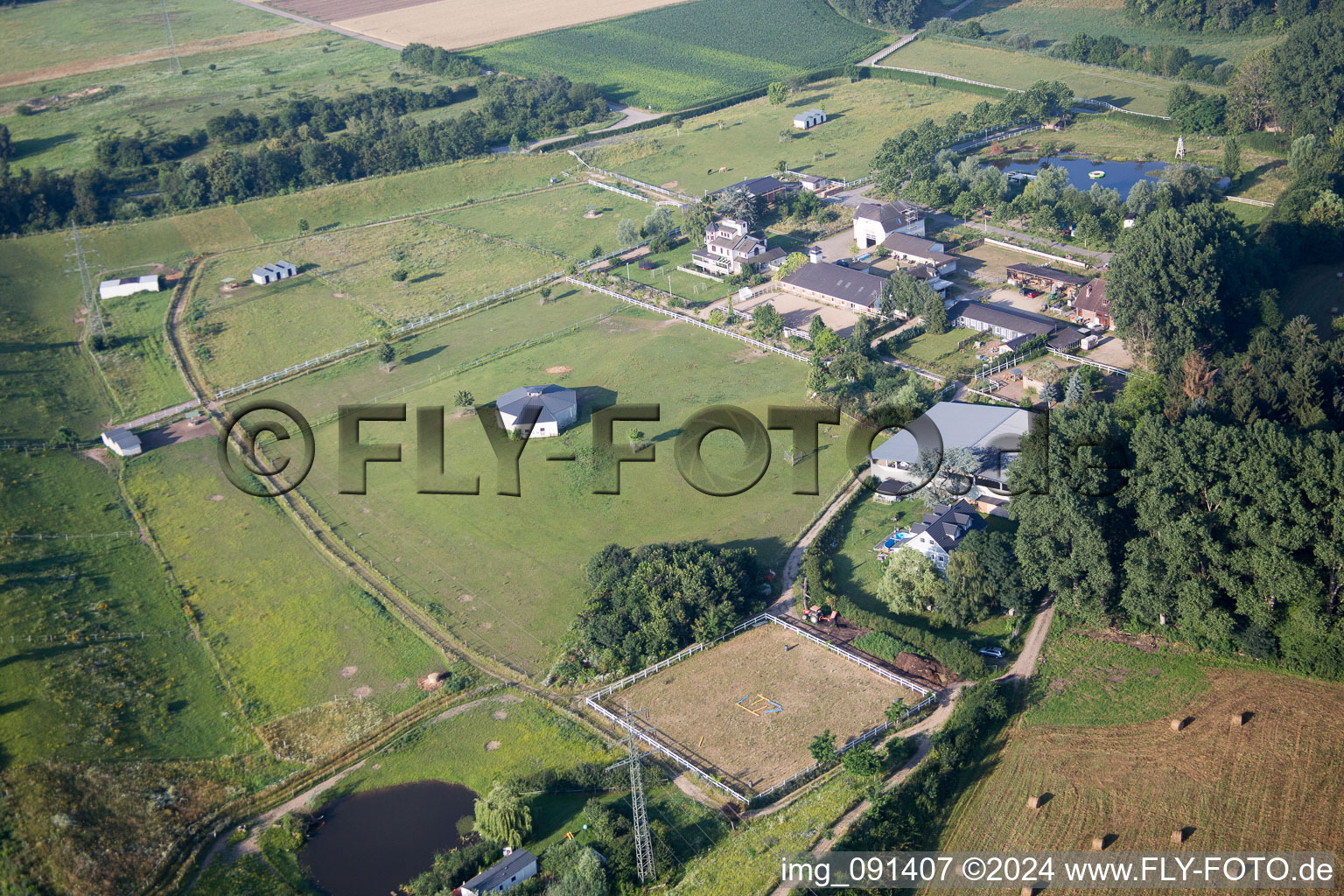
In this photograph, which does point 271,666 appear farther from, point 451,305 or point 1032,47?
point 1032,47

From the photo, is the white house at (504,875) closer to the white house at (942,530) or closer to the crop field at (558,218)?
the white house at (942,530)

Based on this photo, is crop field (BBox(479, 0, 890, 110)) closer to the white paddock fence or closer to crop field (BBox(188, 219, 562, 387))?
crop field (BBox(188, 219, 562, 387))

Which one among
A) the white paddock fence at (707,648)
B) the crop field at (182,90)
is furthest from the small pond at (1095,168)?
the crop field at (182,90)

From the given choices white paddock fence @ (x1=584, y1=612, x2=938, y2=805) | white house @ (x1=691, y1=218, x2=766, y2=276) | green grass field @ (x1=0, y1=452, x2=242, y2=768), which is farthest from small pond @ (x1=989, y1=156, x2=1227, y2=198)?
green grass field @ (x1=0, y1=452, x2=242, y2=768)

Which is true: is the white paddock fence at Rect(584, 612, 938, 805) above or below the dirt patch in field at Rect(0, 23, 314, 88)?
below

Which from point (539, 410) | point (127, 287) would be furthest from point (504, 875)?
point (127, 287)

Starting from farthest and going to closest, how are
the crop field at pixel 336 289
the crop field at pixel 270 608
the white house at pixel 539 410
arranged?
the crop field at pixel 336 289 < the white house at pixel 539 410 < the crop field at pixel 270 608

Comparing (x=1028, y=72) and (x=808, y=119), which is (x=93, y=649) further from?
(x=1028, y=72)
